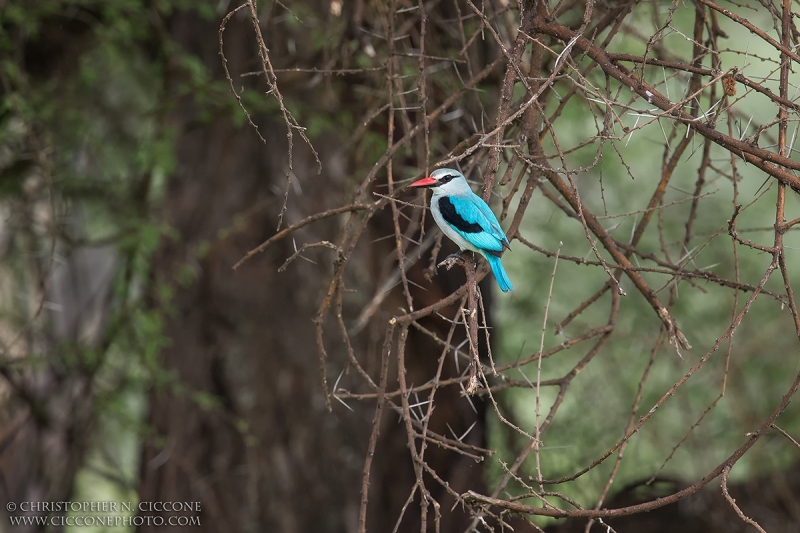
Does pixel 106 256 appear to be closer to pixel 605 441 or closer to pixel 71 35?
pixel 71 35

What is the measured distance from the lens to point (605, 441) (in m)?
6.50

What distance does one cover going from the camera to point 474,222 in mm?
3430

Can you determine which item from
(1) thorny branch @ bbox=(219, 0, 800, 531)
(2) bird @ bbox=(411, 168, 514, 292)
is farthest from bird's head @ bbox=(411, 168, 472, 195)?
(1) thorny branch @ bbox=(219, 0, 800, 531)

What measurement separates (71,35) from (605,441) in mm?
5126

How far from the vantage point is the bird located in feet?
11.0

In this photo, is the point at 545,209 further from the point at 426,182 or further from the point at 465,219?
the point at 426,182

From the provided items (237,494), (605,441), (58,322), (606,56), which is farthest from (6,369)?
(605,441)

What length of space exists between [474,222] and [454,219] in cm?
11

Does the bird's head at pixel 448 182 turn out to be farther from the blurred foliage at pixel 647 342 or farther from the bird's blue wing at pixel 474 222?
the blurred foliage at pixel 647 342

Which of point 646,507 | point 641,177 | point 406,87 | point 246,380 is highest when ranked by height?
point 641,177

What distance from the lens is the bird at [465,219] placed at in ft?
11.0

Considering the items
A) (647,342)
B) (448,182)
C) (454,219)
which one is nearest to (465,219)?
(454,219)

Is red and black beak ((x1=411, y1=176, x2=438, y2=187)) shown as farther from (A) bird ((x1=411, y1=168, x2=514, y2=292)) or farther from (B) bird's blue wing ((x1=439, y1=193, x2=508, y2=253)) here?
(B) bird's blue wing ((x1=439, y1=193, x2=508, y2=253))

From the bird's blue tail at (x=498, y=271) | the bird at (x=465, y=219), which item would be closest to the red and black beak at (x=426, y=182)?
the bird at (x=465, y=219)
